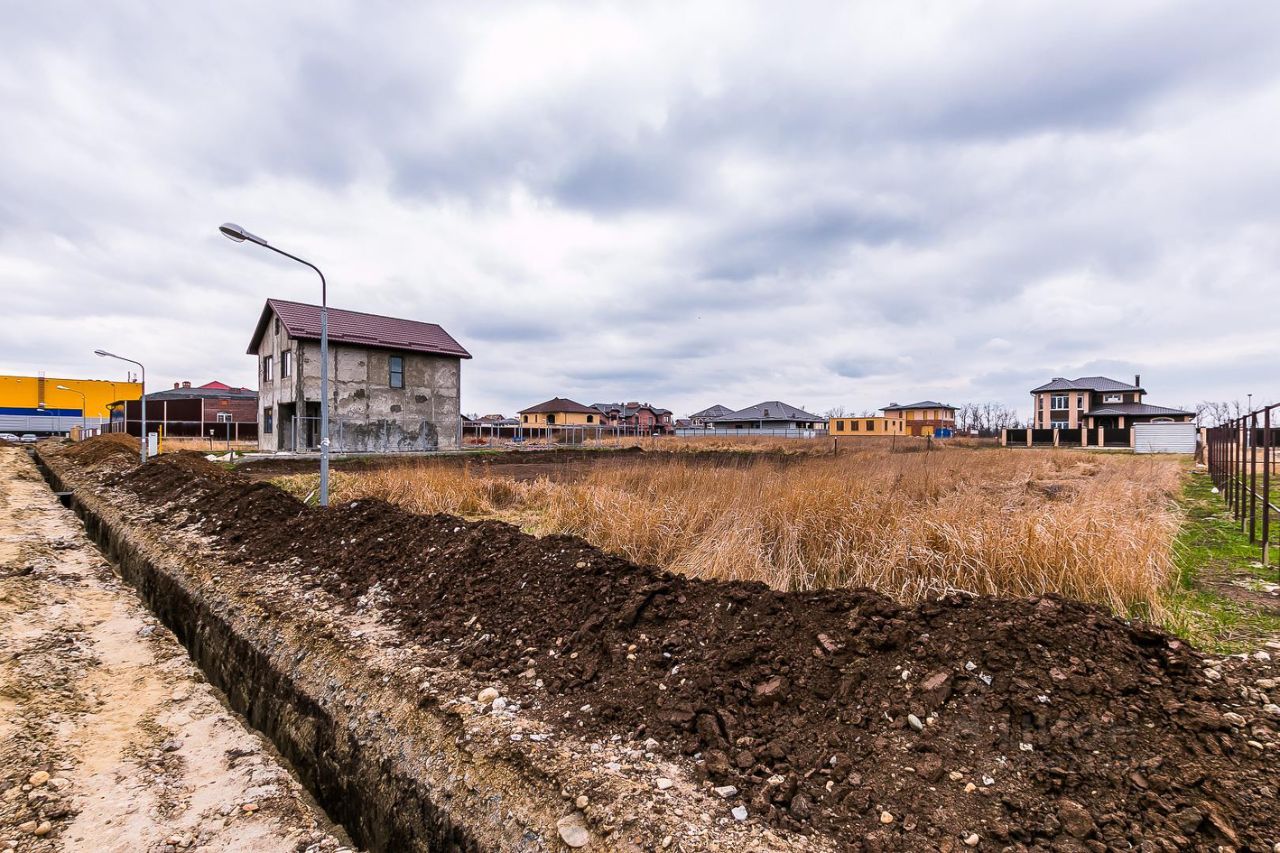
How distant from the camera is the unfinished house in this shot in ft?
71.8

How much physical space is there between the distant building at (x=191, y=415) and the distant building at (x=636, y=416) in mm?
39355

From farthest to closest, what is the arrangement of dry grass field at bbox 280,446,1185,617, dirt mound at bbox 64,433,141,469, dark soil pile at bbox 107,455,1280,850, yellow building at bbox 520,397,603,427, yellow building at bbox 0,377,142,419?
yellow building at bbox 520,397,603,427 → yellow building at bbox 0,377,142,419 → dirt mound at bbox 64,433,141,469 → dry grass field at bbox 280,446,1185,617 → dark soil pile at bbox 107,455,1280,850

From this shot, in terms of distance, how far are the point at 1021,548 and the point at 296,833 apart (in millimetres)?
4433

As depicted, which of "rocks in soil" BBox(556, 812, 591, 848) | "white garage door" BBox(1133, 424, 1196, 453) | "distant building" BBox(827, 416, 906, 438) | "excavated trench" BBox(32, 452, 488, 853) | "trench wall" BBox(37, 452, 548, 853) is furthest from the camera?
"distant building" BBox(827, 416, 906, 438)

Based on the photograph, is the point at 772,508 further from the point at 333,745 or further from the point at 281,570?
the point at 281,570

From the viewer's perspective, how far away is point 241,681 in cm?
431

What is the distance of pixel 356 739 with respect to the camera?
297 cm

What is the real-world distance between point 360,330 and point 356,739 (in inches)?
950

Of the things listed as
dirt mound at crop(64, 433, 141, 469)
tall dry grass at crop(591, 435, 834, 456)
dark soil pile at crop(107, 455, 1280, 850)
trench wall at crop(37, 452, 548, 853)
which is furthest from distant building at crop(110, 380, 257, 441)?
dark soil pile at crop(107, 455, 1280, 850)

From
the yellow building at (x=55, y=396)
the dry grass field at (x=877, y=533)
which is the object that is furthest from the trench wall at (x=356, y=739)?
the yellow building at (x=55, y=396)

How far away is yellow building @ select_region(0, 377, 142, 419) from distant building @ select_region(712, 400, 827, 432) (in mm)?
53943

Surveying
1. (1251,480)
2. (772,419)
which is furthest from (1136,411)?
(1251,480)

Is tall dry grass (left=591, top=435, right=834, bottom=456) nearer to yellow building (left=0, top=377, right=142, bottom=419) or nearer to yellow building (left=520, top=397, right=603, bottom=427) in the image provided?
yellow building (left=0, top=377, right=142, bottom=419)

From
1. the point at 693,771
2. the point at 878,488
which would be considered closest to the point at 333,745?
the point at 693,771
